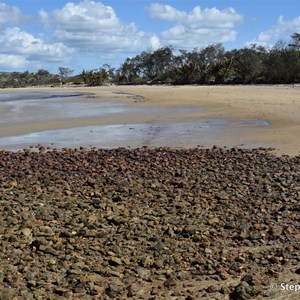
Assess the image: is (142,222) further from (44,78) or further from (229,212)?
(44,78)

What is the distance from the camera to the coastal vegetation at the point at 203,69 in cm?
5106

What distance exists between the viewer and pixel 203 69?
62.1 m

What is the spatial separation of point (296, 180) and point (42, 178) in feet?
14.2

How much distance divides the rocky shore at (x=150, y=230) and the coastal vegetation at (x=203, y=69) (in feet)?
142

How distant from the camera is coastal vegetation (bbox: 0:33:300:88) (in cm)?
5106

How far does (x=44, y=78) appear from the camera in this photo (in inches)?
3802

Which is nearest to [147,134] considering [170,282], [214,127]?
[214,127]

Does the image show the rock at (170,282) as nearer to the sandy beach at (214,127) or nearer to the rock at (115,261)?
the rock at (115,261)

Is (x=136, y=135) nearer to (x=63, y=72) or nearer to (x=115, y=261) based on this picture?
(x=115, y=261)

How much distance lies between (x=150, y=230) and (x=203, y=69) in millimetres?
57491

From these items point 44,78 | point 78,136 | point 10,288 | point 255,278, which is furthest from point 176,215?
point 44,78


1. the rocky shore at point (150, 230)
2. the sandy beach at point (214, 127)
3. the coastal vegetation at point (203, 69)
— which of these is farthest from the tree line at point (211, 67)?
the rocky shore at point (150, 230)
